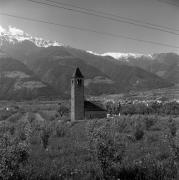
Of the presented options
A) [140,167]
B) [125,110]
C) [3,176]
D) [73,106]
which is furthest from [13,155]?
[125,110]

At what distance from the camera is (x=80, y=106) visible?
63.3m

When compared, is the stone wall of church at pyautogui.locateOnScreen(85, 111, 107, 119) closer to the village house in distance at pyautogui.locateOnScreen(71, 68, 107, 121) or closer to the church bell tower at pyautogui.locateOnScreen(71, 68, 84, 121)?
the village house in distance at pyautogui.locateOnScreen(71, 68, 107, 121)

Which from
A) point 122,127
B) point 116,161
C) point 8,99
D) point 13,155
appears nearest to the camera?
point 13,155

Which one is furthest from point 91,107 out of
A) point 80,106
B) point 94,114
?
point 80,106

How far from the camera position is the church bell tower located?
6194cm

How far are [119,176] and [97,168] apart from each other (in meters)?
0.94

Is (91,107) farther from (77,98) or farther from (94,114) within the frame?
(77,98)

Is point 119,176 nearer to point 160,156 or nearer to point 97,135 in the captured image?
point 97,135

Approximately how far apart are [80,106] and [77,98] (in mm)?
1644

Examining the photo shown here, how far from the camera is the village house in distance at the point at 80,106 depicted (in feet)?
204

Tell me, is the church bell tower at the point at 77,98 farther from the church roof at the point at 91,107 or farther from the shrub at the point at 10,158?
the shrub at the point at 10,158

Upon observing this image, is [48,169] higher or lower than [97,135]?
lower

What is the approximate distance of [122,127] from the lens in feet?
117

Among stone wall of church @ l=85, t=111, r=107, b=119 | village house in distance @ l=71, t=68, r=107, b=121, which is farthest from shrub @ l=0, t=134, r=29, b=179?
stone wall of church @ l=85, t=111, r=107, b=119
